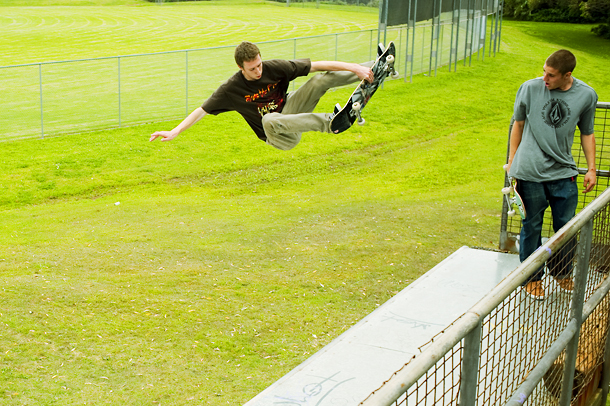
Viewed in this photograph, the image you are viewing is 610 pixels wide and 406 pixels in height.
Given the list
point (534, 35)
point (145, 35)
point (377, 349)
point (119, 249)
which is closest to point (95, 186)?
point (119, 249)

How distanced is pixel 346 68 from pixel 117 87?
1743 cm

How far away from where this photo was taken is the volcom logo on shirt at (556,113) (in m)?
5.83

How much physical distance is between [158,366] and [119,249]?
457 centimetres

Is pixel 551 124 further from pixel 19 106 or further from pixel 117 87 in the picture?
pixel 117 87

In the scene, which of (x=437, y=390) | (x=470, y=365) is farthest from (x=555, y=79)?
(x=470, y=365)

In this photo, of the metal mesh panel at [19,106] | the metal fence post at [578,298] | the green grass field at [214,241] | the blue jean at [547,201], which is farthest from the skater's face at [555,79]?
the metal mesh panel at [19,106]

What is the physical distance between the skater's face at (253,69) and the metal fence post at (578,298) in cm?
320

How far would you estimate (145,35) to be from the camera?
45219mm

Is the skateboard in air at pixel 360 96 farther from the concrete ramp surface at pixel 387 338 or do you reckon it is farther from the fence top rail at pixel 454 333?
the fence top rail at pixel 454 333

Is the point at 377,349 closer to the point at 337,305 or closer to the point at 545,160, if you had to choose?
the point at 545,160

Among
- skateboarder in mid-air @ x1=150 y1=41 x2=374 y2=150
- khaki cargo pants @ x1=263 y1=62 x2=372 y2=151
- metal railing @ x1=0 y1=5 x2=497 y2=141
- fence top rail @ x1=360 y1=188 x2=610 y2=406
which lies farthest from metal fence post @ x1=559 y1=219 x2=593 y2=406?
metal railing @ x1=0 y1=5 x2=497 y2=141

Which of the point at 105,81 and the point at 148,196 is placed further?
the point at 105,81

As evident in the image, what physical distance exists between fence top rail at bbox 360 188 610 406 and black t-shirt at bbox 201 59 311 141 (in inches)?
133

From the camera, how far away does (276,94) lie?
6.41 meters
